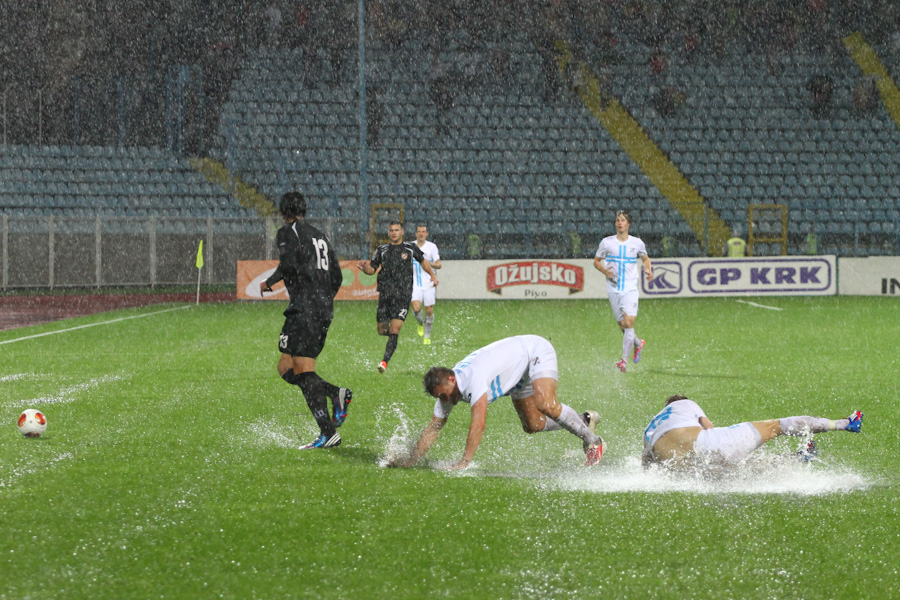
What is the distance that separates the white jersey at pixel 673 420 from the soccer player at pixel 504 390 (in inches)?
22.9

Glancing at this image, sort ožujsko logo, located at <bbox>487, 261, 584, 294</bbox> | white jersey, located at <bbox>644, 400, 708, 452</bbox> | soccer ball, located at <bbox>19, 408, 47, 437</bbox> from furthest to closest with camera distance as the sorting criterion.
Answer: ožujsko logo, located at <bbox>487, 261, 584, 294</bbox> < soccer ball, located at <bbox>19, 408, 47, 437</bbox> < white jersey, located at <bbox>644, 400, 708, 452</bbox>

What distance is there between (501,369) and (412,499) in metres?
1.17

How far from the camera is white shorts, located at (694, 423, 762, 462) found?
6.50 m

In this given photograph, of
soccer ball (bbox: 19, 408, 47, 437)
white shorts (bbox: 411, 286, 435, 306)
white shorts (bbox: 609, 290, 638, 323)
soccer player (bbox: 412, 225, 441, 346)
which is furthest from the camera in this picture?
white shorts (bbox: 411, 286, 435, 306)

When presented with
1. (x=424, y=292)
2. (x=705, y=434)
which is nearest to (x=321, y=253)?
(x=705, y=434)

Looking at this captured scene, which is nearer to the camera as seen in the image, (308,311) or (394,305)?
(308,311)

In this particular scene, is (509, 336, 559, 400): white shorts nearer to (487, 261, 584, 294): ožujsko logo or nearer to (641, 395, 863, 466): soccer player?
(641, 395, 863, 466): soccer player

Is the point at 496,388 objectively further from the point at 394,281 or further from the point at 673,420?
the point at 394,281

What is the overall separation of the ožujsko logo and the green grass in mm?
15087

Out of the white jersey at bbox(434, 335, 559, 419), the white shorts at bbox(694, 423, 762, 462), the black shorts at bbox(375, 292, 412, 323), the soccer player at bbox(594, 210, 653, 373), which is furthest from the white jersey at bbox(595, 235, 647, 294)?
the white shorts at bbox(694, 423, 762, 462)

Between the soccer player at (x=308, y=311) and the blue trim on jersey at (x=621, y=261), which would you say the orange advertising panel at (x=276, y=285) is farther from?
the soccer player at (x=308, y=311)

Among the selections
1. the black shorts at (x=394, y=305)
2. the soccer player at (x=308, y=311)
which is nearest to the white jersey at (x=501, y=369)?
the soccer player at (x=308, y=311)

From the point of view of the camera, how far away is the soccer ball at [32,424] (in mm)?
8242

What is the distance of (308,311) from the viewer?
7812 millimetres
